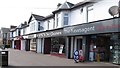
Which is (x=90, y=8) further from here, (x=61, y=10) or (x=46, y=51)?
(x=46, y=51)

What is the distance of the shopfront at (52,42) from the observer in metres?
32.1

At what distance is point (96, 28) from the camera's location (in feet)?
70.5

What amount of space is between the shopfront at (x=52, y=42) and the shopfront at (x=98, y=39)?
124 inches

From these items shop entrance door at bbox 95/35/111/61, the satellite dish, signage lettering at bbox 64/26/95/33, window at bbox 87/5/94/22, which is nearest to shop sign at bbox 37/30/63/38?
signage lettering at bbox 64/26/95/33

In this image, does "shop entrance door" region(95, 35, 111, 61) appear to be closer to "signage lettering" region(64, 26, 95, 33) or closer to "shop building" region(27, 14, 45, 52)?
"signage lettering" region(64, 26, 95, 33)

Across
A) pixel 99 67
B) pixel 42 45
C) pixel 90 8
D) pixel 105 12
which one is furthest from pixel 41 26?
pixel 99 67

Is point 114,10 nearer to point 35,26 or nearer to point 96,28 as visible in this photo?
point 96,28

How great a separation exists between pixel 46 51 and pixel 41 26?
7093mm

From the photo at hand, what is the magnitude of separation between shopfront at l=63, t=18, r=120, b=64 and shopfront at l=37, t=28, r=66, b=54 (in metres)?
3.14

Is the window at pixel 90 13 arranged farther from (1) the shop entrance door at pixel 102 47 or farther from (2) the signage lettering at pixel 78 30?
(1) the shop entrance door at pixel 102 47

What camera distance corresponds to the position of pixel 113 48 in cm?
2139

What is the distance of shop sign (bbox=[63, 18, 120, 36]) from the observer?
1883cm

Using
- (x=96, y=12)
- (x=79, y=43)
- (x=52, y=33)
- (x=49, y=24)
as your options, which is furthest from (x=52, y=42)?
(x=96, y=12)

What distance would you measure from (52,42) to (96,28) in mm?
15845
